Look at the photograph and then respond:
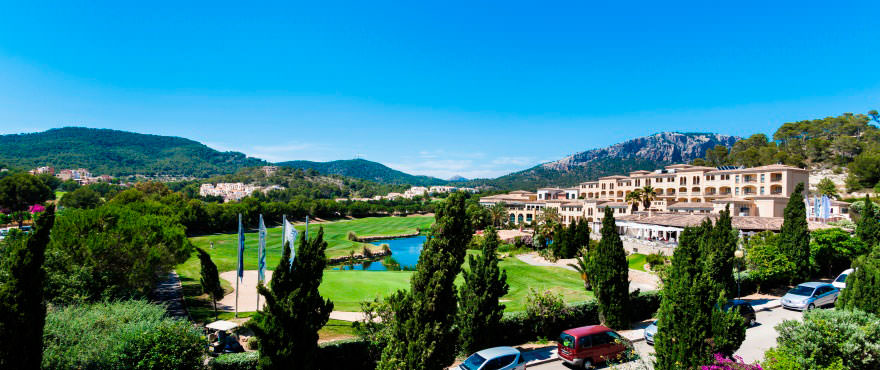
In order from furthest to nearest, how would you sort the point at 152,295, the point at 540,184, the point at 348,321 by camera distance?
the point at 540,184 → the point at 152,295 → the point at 348,321

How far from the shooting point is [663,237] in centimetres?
4531

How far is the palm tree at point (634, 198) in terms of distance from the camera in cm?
5996

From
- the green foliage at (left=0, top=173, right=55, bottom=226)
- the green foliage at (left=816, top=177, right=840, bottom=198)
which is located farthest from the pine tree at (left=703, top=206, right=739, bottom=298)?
the green foliage at (left=0, top=173, right=55, bottom=226)

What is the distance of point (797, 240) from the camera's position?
27.1 meters

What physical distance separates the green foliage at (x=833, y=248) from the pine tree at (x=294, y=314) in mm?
34836

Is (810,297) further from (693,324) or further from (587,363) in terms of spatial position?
(587,363)

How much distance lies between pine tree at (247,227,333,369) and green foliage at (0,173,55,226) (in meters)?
97.2

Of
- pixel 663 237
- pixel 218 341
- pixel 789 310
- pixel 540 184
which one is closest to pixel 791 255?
pixel 789 310

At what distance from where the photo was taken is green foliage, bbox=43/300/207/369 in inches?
451

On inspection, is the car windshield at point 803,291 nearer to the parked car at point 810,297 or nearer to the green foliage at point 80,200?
the parked car at point 810,297

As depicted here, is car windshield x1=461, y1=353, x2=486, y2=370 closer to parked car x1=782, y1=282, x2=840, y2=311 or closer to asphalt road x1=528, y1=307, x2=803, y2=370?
asphalt road x1=528, y1=307, x2=803, y2=370

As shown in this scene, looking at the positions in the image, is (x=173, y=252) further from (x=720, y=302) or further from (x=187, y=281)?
(x=720, y=302)

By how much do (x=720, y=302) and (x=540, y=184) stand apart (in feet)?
620

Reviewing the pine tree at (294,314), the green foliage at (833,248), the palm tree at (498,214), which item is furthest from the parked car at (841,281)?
the palm tree at (498,214)
